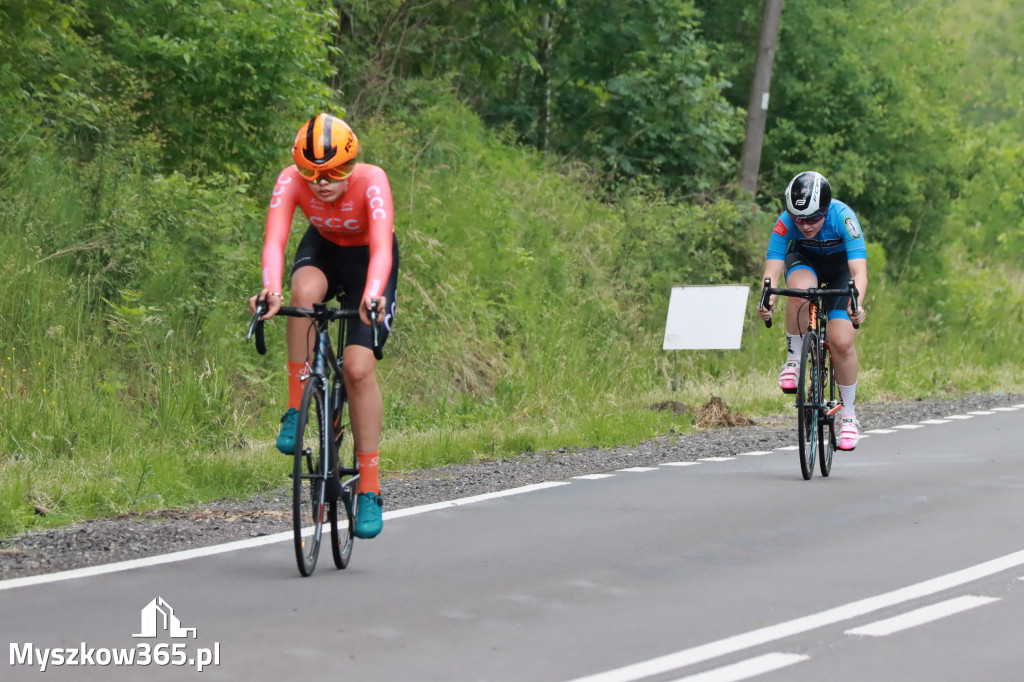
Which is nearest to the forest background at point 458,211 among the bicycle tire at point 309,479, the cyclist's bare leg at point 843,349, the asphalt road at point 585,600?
the asphalt road at point 585,600

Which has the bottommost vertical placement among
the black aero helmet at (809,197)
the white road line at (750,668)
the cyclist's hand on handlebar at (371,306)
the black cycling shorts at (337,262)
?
the white road line at (750,668)

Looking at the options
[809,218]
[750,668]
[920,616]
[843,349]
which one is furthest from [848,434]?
[750,668]

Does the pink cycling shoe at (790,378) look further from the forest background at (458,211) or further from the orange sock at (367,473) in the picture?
the orange sock at (367,473)

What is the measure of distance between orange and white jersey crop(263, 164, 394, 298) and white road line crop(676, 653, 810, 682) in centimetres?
267

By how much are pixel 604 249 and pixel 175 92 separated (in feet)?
25.3

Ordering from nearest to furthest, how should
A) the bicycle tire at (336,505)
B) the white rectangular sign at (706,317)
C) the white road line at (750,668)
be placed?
the white road line at (750,668)
the bicycle tire at (336,505)
the white rectangular sign at (706,317)

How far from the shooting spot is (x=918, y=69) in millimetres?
30422

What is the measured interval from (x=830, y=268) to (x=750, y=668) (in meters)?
6.46

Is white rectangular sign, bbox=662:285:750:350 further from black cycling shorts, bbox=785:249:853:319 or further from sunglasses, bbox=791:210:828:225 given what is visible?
sunglasses, bbox=791:210:828:225

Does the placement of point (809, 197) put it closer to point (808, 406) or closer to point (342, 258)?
point (808, 406)

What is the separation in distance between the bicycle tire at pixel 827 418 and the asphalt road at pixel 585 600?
135cm

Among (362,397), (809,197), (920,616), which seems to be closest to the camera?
(920,616)

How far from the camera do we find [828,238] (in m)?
11.2

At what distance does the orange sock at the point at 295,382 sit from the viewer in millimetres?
7305
